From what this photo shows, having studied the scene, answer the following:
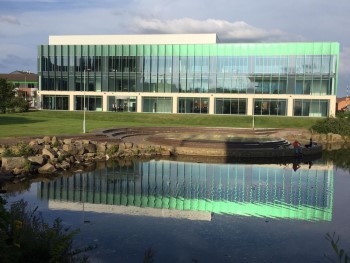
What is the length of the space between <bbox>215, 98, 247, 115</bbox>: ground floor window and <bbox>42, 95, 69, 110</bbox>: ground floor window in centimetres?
3163

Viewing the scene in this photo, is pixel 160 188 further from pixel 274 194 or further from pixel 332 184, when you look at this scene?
pixel 332 184

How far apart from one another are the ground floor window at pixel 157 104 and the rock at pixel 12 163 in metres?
56.3

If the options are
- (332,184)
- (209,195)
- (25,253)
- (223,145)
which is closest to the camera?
(25,253)

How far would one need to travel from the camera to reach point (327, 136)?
171 feet

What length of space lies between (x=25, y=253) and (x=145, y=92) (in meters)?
73.9

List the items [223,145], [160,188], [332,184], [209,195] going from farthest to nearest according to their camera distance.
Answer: [223,145]
[332,184]
[160,188]
[209,195]

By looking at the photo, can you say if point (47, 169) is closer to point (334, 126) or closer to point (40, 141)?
point (40, 141)

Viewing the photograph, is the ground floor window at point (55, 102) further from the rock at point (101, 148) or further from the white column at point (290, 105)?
the rock at point (101, 148)

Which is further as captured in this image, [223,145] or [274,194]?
[223,145]

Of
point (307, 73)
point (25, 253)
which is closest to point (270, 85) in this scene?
point (307, 73)

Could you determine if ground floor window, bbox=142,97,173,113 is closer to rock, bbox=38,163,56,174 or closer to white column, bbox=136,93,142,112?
white column, bbox=136,93,142,112

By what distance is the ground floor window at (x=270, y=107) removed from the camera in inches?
3019

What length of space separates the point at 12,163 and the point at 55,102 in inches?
2505

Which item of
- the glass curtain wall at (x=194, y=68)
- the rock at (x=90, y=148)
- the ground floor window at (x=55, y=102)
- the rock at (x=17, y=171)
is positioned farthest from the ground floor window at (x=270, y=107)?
the rock at (x=17, y=171)
